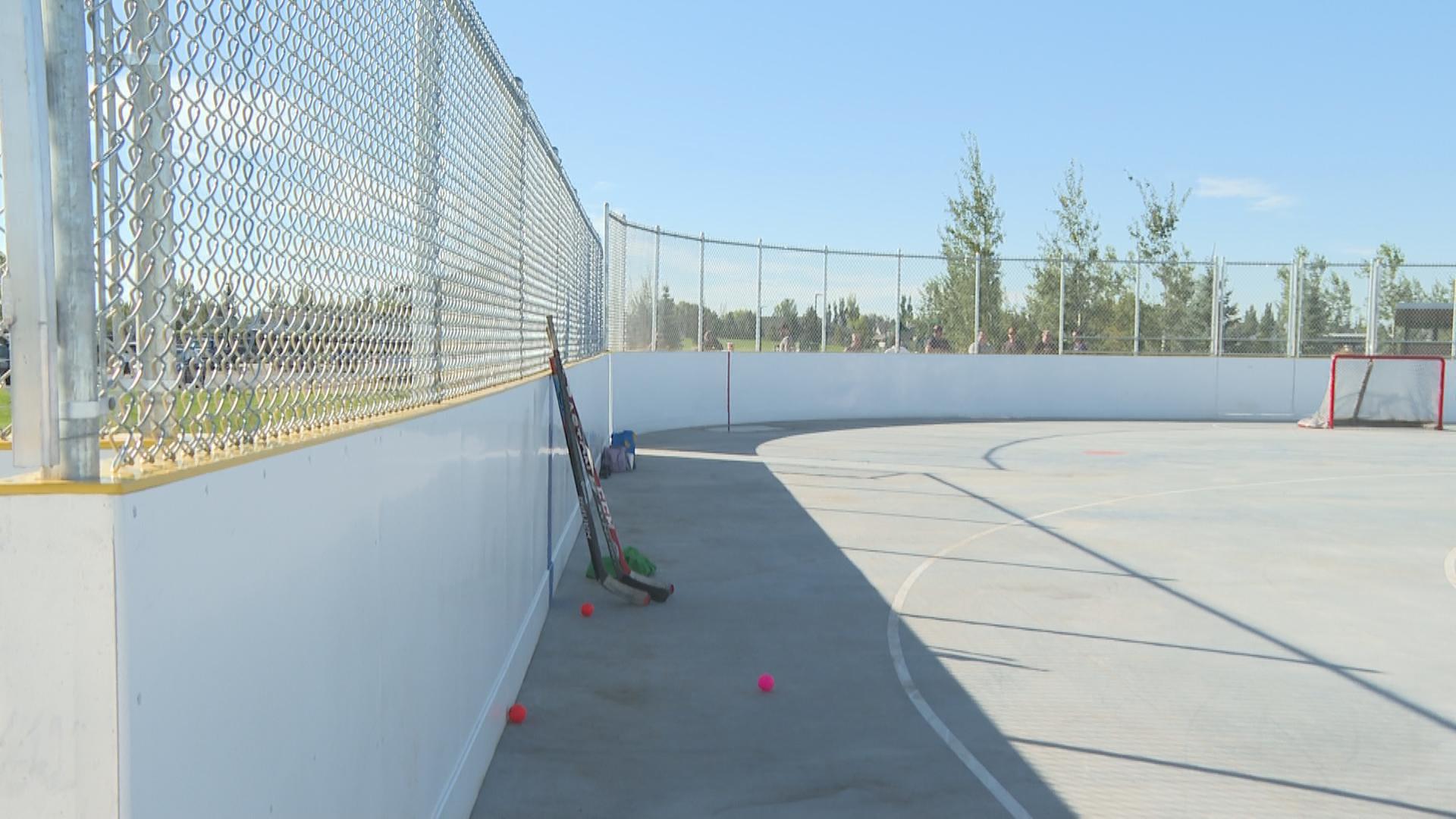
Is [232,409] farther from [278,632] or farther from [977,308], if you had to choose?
[977,308]

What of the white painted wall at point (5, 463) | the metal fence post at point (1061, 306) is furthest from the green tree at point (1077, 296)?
the white painted wall at point (5, 463)

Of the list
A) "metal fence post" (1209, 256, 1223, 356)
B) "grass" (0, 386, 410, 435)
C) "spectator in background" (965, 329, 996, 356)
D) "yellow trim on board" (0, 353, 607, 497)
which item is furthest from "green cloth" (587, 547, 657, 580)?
"metal fence post" (1209, 256, 1223, 356)

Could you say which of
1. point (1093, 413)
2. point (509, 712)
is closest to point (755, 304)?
point (1093, 413)

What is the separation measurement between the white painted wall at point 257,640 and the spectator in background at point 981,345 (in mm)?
24953

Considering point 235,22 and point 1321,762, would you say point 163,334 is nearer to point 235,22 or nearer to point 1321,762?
point 235,22

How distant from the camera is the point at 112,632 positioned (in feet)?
5.75

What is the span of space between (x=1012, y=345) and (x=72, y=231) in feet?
92.6

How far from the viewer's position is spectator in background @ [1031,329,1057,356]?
1145 inches

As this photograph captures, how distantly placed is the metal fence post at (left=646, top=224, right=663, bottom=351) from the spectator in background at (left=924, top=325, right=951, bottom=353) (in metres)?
7.56

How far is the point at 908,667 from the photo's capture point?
6.55 m

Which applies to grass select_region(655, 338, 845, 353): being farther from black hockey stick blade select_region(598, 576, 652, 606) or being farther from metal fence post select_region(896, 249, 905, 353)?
black hockey stick blade select_region(598, 576, 652, 606)

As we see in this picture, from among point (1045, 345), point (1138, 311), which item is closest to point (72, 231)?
point (1045, 345)

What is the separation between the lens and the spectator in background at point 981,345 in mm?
28656

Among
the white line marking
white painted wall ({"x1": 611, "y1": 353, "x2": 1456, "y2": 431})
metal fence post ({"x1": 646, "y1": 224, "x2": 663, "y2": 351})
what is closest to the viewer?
the white line marking
